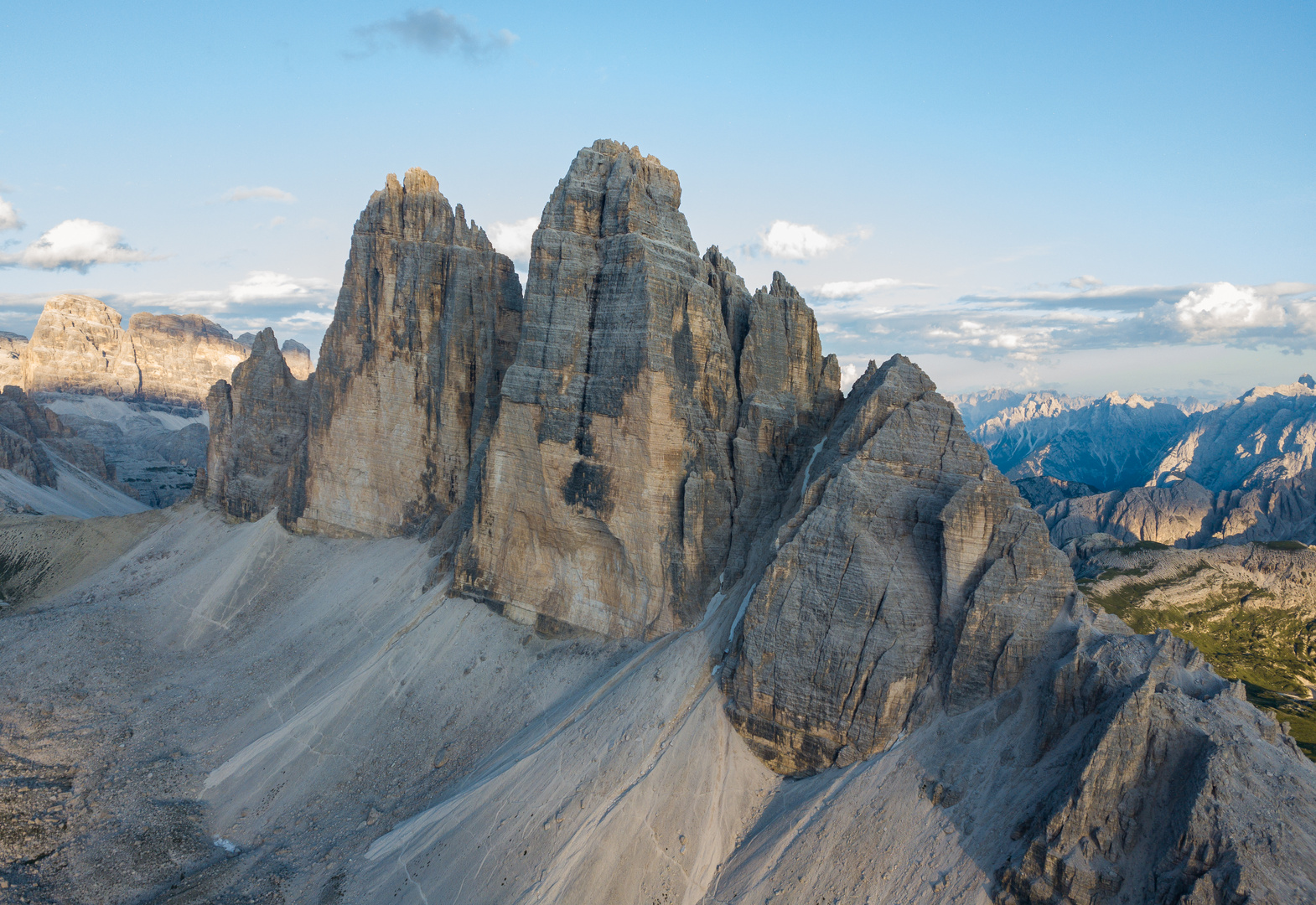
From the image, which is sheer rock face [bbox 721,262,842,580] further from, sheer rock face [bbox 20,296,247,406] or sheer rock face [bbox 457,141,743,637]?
sheer rock face [bbox 20,296,247,406]

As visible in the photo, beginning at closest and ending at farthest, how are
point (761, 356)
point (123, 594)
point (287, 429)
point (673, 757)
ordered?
1. point (673, 757)
2. point (761, 356)
3. point (123, 594)
4. point (287, 429)

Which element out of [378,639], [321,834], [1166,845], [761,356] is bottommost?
[321,834]

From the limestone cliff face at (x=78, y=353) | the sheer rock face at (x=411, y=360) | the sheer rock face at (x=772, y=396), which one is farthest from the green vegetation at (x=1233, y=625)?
the limestone cliff face at (x=78, y=353)

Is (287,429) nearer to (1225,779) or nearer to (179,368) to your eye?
(1225,779)

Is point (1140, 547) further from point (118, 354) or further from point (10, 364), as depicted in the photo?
point (10, 364)

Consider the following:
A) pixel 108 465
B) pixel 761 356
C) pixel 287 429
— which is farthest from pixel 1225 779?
pixel 108 465

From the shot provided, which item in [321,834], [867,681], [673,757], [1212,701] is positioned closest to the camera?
[1212,701]
